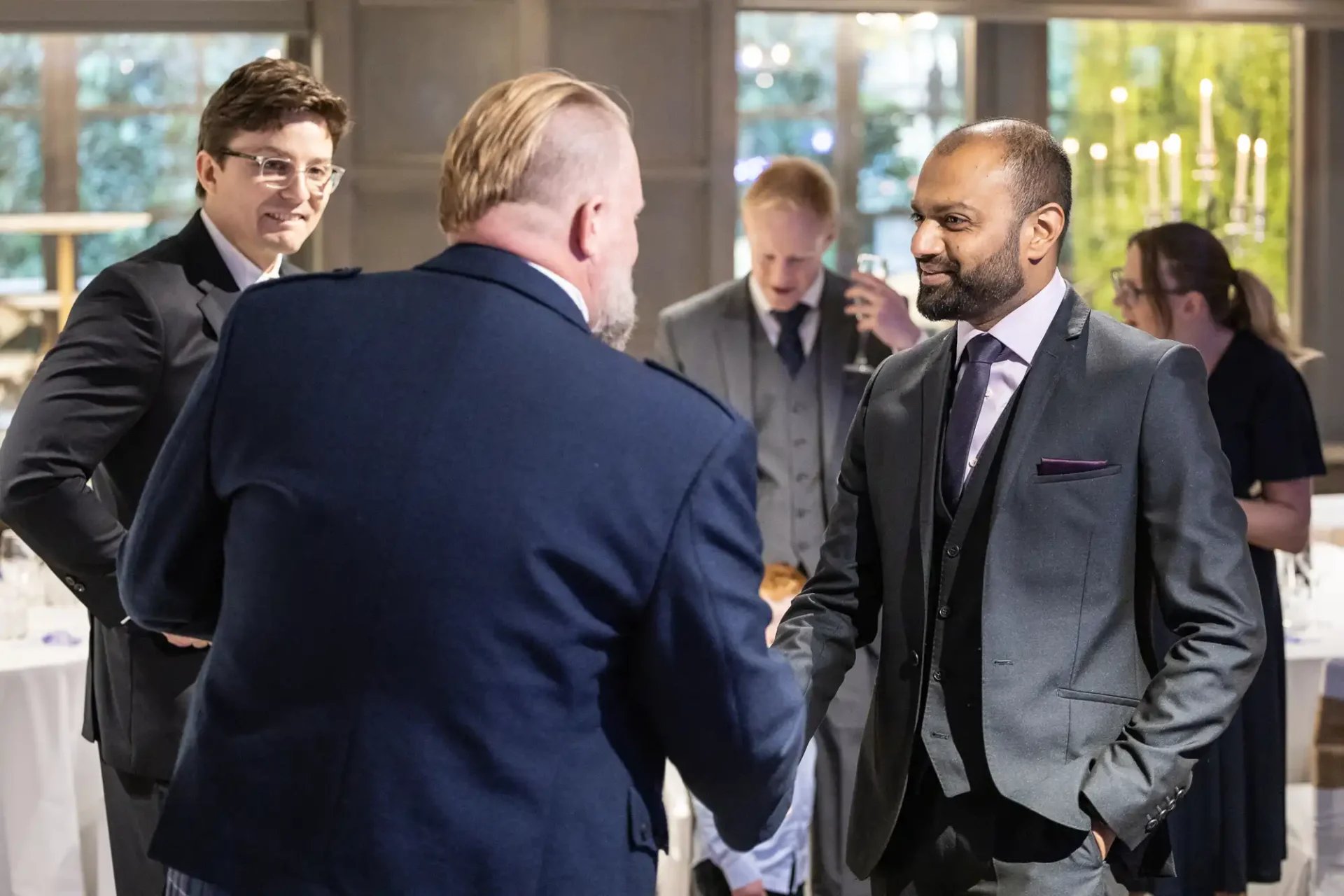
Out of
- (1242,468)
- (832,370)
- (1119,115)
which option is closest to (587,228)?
(1242,468)

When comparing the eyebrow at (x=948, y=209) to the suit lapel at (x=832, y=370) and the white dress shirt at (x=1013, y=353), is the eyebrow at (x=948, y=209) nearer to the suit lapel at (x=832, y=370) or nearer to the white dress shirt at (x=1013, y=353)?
the white dress shirt at (x=1013, y=353)

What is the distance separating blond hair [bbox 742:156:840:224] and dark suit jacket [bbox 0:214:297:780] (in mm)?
1921

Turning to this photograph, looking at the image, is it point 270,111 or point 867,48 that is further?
point 867,48

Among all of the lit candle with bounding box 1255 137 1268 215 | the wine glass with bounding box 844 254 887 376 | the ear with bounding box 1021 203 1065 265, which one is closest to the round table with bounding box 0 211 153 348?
the wine glass with bounding box 844 254 887 376

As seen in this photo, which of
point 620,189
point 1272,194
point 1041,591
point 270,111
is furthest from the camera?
point 1272,194

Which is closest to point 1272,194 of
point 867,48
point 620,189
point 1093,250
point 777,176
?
point 1093,250

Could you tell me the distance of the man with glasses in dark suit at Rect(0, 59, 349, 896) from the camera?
253cm

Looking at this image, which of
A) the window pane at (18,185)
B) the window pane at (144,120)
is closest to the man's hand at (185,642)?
the window pane at (144,120)

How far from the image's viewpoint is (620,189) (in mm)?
1615

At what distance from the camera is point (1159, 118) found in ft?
26.9

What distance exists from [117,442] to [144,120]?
4620 millimetres

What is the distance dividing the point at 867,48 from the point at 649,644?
21.5 ft

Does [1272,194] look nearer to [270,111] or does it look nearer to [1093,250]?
[1093,250]

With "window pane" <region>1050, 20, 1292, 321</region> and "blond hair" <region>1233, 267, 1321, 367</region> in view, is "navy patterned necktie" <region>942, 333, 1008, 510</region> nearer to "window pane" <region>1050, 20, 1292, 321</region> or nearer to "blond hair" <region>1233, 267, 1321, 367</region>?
"blond hair" <region>1233, 267, 1321, 367</region>
